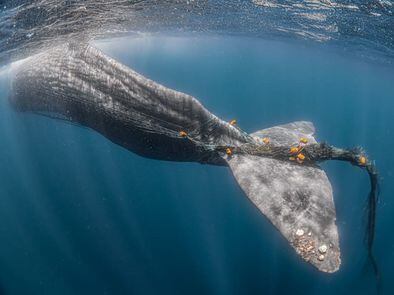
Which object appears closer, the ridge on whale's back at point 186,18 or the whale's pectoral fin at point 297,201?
the whale's pectoral fin at point 297,201

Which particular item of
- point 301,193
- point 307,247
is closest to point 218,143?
point 301,193

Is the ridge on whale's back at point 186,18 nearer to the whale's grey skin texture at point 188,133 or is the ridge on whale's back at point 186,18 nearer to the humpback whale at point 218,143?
the whale's grey skin texture at point 188,133

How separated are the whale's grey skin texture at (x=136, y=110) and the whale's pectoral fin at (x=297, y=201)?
2.81ft

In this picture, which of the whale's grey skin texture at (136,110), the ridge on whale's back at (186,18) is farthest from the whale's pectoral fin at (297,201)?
the ridge on whale's back at (186,18)

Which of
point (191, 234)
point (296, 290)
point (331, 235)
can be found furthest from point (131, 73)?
point (191, 234)

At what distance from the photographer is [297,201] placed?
566 cm

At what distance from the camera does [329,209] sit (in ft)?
18.3

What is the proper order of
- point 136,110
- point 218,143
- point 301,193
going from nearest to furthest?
point 301,193, point 136,110, point 218,143

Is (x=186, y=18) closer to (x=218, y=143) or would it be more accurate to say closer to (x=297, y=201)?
(x=218, y=143)

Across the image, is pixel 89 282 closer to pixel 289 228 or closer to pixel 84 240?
pixel 84 240

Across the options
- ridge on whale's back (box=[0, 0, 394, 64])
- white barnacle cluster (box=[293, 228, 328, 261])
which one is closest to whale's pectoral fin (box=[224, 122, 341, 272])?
white barnacle cluster (box=[293, 228, 328, 261])

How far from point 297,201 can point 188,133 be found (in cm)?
289

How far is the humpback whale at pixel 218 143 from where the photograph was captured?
526 cm

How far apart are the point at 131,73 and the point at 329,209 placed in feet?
15.8
